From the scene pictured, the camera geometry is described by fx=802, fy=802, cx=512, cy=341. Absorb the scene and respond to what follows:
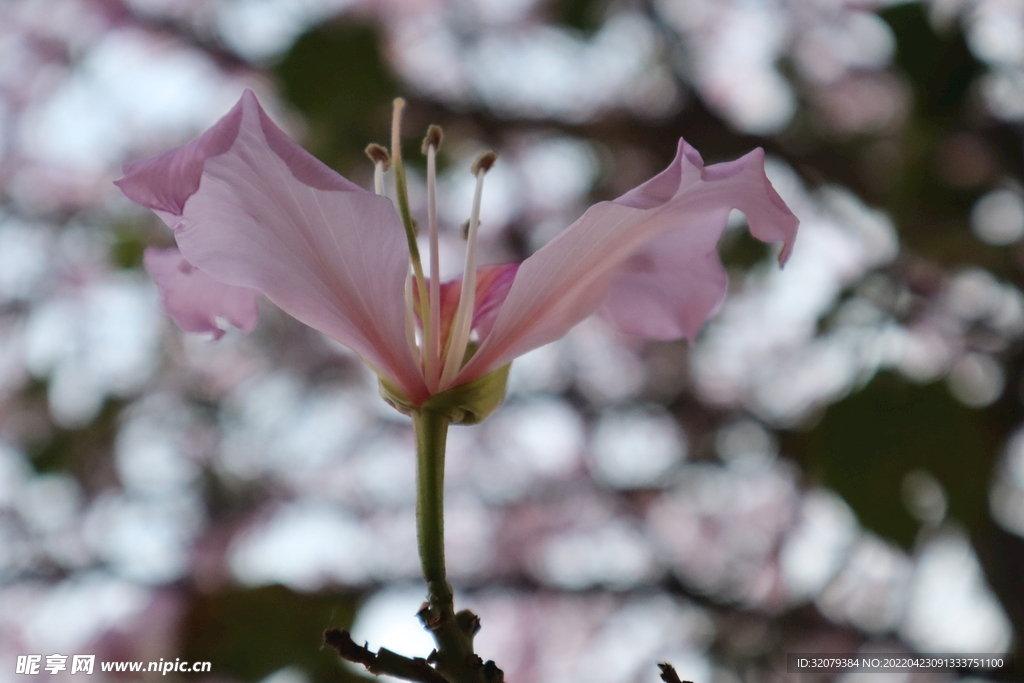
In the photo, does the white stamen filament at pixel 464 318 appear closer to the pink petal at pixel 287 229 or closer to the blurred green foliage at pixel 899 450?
the pink petal at pixel 287 229

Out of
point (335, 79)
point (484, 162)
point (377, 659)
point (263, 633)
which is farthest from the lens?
point (335, 79)

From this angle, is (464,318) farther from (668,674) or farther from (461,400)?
(668,674)

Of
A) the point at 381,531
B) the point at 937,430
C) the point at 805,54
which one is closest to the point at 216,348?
the point at 381,531

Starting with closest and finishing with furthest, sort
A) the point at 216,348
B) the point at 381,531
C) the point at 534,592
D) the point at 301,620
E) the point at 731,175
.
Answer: the point at 731,175 → the point at 301,620 → the point at 534,592 → the point at 216,348 → the point at 381,531

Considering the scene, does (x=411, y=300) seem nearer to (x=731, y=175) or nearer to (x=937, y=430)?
(x=731, y=175)

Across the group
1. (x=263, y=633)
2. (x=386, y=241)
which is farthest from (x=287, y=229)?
(x=263, y=633)

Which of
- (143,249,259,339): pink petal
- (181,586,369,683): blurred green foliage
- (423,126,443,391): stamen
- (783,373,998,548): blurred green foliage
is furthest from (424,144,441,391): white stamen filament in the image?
(783,373,998,548): blurred green foliage
